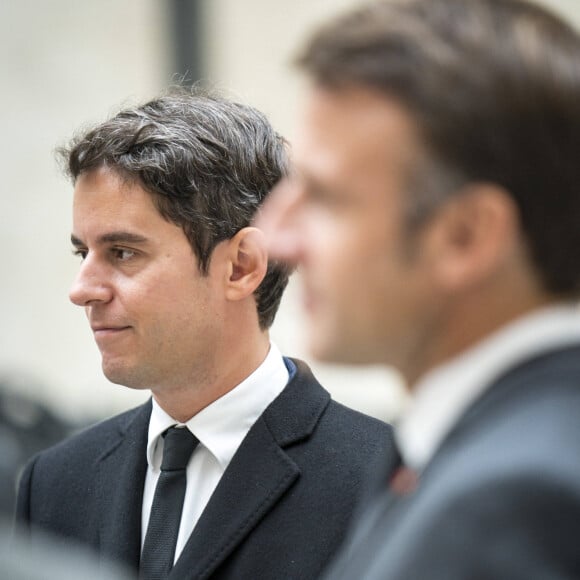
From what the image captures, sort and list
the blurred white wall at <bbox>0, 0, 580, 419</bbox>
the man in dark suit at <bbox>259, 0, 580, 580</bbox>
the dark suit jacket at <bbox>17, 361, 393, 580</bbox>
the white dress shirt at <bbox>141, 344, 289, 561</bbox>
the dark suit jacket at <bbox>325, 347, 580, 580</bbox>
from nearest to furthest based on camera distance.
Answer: the dark suit jacket at <bbox>325, 347, 580, 580</bbox> < the man in dark suit at <bbox>259, 0, 580, 580</bbox> < the dark suit jacket at <bbox>17, 361, 393, 580</bbox> < the white dress shirt at <bbox>141, 344, 289, 561</bbox> < the blurred white wall at <bbox>0, 0, 580, 419</bbox>

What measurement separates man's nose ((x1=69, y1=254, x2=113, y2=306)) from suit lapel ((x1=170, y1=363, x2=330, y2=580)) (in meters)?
0.44

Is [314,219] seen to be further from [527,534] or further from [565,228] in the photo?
[527,534]

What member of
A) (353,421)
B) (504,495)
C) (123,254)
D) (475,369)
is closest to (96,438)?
(123,254)

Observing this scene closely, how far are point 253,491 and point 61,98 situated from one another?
7.86 meters

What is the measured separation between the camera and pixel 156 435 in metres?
2.56

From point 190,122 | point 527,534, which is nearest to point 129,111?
point 190,122

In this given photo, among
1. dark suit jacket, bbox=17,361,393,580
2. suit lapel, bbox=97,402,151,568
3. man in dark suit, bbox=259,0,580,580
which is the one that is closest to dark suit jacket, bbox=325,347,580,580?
man in dark suit, bbox=259,0,580,580

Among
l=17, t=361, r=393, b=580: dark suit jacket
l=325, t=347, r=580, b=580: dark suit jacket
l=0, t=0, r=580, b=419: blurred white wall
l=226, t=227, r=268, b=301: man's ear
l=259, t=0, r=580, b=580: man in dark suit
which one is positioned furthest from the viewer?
l=0, t=0, r=580, b=419: blurred white wall

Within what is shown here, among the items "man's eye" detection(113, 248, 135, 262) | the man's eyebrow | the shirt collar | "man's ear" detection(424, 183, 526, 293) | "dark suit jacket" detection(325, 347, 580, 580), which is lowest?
the shirt collar

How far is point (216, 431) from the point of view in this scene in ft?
8.13

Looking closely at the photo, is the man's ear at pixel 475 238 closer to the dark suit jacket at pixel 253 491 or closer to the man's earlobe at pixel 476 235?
the man's earlobe at pixel 476 235

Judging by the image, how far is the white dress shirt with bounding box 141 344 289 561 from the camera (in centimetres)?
244

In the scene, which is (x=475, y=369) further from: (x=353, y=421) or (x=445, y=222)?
(x=353, y=421)

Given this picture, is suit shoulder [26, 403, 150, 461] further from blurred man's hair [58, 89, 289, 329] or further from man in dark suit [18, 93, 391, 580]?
blurred man's hair [58, 89, 289, 329]
